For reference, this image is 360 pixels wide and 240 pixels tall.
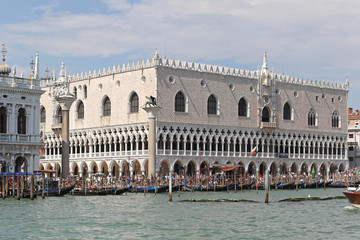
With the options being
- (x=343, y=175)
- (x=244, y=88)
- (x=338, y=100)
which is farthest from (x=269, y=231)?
(x=338, y=100)

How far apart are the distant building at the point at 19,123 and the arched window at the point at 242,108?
19.0 meters

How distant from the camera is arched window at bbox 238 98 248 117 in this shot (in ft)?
183

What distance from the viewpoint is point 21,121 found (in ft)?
132

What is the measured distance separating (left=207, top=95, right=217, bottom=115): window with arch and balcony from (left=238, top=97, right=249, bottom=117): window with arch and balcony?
2.52 metres

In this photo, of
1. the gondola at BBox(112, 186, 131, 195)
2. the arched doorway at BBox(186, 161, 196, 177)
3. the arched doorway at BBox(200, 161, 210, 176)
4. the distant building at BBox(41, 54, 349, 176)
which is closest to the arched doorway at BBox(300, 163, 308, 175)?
the distant building at BBox(41, 54, 349, 176)

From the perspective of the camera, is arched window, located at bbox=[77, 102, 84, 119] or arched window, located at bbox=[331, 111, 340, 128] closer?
arched window, located at bbox=[77, 102, 84, 119]

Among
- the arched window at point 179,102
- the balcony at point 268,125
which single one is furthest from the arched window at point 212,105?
the balcony at point 268,125

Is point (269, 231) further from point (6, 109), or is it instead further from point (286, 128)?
point (286, 128)

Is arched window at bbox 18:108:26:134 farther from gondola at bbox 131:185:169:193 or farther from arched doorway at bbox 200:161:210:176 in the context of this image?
arched doorway at bbox 200:161:210:176

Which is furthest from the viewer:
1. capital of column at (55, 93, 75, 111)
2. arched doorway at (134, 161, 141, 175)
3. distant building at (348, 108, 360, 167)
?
distant building at (348, 108, 360, 167)

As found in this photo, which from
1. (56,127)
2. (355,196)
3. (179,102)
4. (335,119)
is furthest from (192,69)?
(355,196)

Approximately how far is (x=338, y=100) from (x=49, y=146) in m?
23.8

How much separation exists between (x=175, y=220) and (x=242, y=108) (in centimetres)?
3040

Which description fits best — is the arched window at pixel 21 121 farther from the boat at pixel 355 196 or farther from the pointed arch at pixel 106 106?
the boat at pixel 355 196
